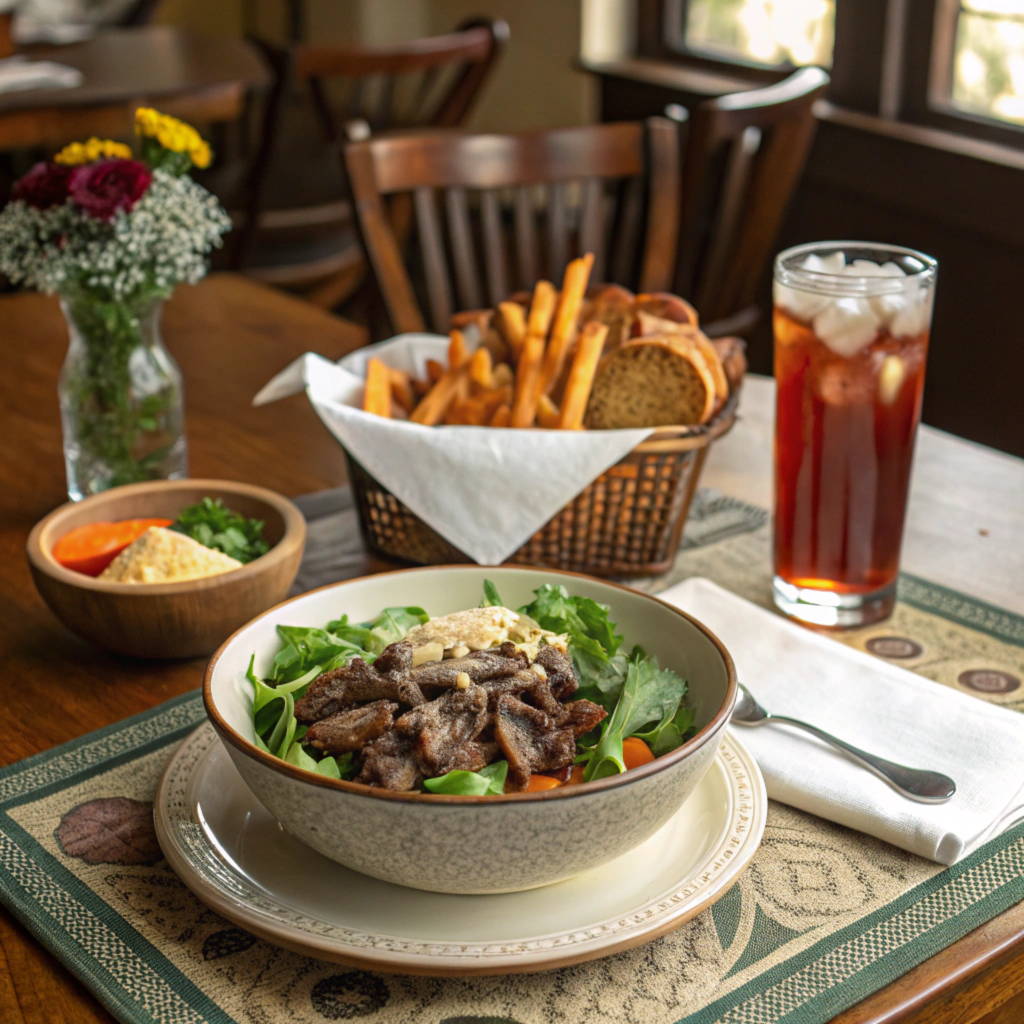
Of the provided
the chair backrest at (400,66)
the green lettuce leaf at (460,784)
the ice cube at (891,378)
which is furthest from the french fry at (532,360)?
the chair backrest at (400,66)

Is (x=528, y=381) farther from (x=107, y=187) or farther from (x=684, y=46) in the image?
(x=684, y=46)

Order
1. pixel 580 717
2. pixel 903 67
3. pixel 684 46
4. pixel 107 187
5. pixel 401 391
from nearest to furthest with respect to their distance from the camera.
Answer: pixel 580 717
pixel 107 187
pixel 401 391
pixel 903 67
pixel 684 46

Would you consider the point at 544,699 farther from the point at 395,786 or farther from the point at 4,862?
the point at 4,862

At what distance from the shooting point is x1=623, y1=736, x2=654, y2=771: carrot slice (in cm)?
71

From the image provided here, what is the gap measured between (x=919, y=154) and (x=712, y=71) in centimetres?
90

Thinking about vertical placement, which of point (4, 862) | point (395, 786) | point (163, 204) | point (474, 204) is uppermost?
point (163, 204)

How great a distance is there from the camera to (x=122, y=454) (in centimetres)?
117

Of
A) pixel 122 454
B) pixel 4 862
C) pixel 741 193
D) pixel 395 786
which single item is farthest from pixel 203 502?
pixel 741 193

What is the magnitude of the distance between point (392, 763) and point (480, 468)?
444mm

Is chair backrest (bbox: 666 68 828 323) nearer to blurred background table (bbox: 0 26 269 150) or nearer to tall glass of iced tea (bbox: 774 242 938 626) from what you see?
tall glass of iced tea (bbox: 774 242 938 626)

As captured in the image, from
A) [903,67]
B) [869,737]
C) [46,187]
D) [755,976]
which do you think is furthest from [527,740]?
[903,67]

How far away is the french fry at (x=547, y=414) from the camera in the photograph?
1.10 m

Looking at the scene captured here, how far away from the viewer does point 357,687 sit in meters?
0.69

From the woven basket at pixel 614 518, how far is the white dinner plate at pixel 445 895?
1.17 ft
